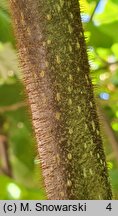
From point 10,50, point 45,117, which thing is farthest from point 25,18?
point 10,50

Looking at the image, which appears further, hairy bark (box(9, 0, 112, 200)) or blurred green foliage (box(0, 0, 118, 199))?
blurred green foliage (box(0, 0, 118, 199))

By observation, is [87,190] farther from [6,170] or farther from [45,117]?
[6,170]

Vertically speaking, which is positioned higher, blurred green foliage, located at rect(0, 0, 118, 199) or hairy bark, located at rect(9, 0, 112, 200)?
hairy bark, located at rect(9, 0, 112, 200)

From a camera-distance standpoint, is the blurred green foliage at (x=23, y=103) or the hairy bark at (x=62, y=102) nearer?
the hairy bark at (x=62, y=102)

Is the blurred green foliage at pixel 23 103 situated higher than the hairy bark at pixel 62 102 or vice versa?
the hairy bark at pixel 62 102

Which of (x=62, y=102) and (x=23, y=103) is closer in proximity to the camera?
(x=62, y=102)
